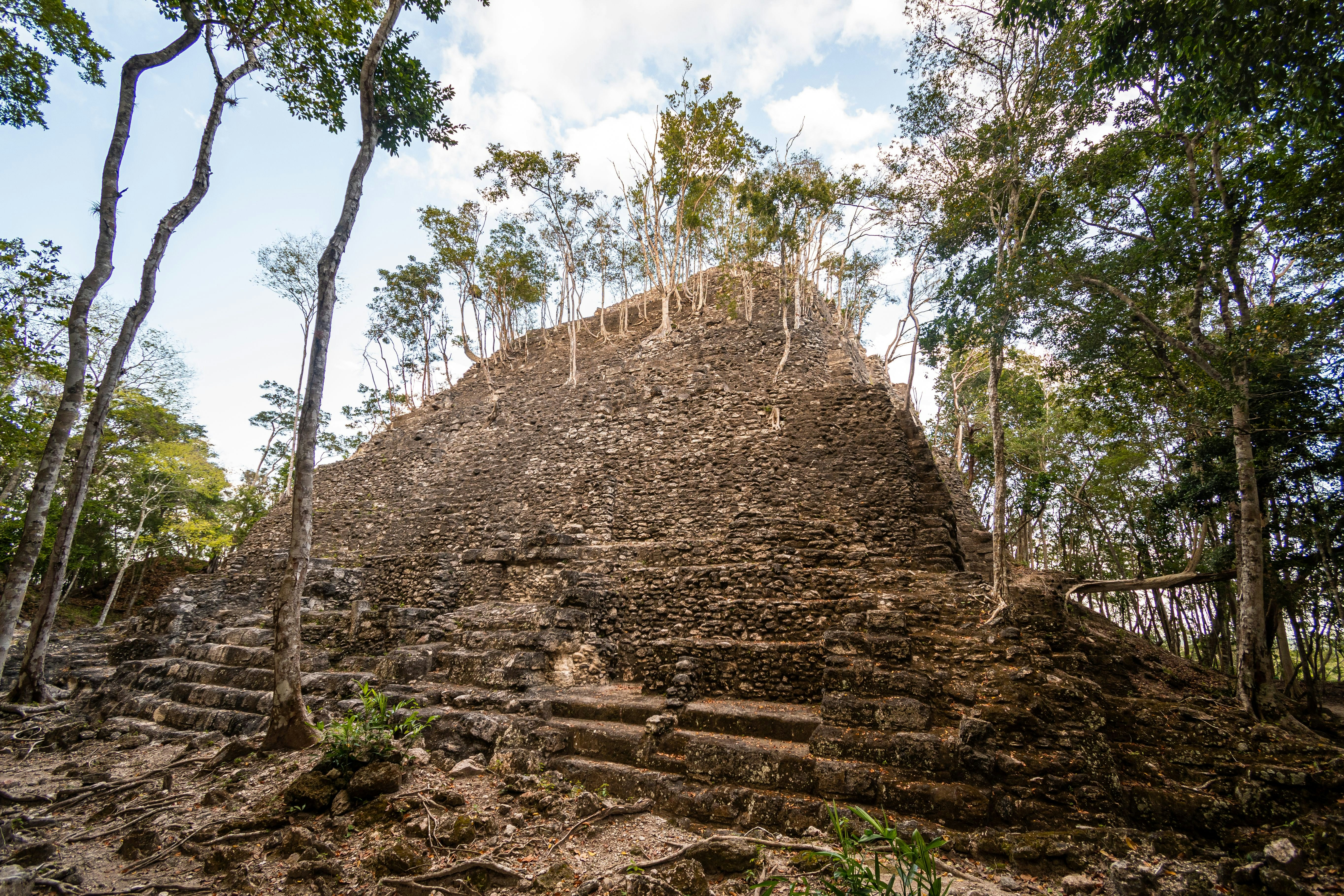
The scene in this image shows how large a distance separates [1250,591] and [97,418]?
641 inches

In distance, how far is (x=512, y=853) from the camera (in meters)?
3.73

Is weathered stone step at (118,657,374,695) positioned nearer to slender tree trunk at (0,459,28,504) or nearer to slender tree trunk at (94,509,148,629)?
slender tree trunk at (0,459,28,504)

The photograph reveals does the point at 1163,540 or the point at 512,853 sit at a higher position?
the point at 1163,540

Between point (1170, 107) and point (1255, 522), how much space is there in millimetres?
5357

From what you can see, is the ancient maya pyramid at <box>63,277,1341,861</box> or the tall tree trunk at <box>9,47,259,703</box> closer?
the ancient maya pyramid at <box>63,277,1341,861</box>

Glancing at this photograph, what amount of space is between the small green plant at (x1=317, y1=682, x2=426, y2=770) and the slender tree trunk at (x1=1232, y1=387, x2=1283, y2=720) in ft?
32.0

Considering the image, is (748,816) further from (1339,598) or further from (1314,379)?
(1339,598)

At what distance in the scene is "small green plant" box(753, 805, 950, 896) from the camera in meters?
2.44

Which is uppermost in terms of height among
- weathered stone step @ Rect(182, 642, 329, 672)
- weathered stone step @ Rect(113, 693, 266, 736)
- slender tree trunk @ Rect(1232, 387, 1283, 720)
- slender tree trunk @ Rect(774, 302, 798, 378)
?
slender tree trunk @ Rect(774, 302, 798, 378)

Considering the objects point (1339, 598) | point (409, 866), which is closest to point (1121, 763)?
point (409, 866)

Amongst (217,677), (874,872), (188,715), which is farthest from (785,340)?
(188,715)

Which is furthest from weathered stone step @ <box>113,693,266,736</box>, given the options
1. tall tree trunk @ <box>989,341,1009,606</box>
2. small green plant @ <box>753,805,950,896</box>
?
tall tree trunk @ <box>989,341,1009,606</box>

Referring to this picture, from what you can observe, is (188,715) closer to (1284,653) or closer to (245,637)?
(245,637)

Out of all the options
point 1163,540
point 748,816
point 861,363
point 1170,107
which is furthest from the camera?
point 861,363
